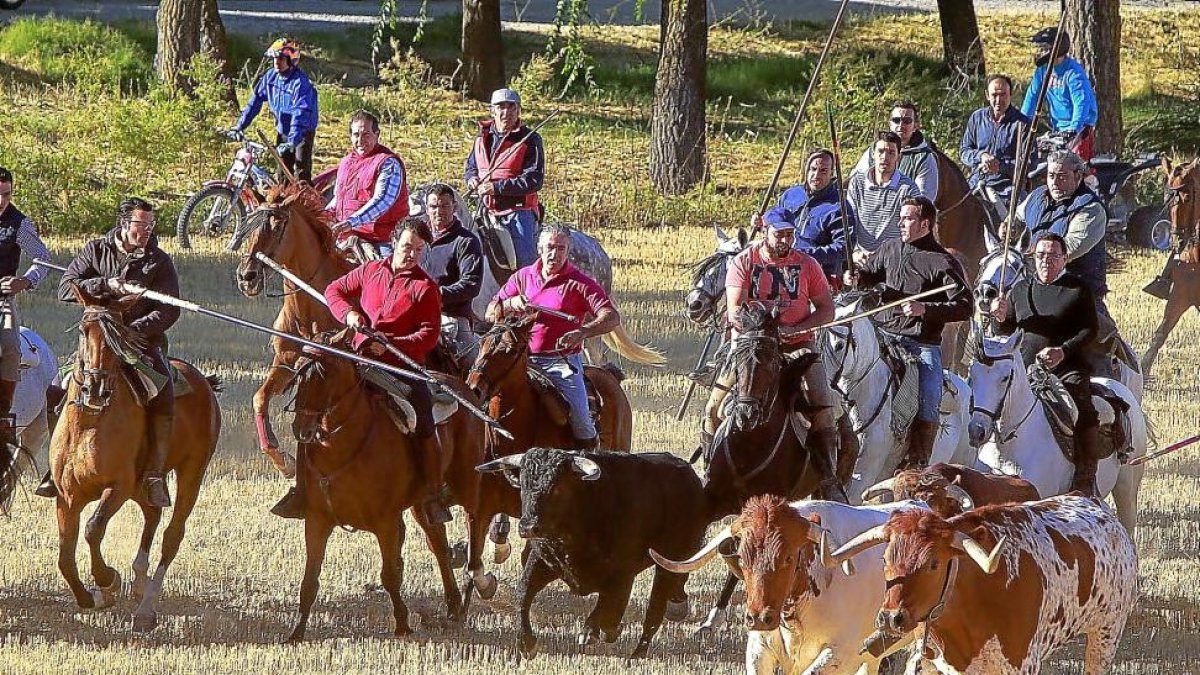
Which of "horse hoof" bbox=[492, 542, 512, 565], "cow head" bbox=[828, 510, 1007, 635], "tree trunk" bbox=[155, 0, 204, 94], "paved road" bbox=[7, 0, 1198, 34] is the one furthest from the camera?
"paved road" bbox=[7, 0, 1198, 34]

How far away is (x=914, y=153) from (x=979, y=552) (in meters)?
10.1

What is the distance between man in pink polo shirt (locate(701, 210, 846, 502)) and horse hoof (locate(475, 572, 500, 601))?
5.02 ft

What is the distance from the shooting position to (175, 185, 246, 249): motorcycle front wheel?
2406 cm

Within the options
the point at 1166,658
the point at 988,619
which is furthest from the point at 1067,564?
the point at 1166,658

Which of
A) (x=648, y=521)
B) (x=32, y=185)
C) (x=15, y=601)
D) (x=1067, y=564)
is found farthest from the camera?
(x=32, y=185)

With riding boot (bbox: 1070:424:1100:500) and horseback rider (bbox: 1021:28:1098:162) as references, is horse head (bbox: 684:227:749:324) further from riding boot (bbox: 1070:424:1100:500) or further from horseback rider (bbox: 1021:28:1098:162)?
horseback rider (bbox: 1021:28:1098:162)

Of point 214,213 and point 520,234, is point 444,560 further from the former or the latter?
point 214,213

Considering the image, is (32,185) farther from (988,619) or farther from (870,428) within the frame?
(988,619)

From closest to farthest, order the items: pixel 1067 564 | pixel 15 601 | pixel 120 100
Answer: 1. pixel 1067 564
2. pixel 15 601
3. pixel 120 100

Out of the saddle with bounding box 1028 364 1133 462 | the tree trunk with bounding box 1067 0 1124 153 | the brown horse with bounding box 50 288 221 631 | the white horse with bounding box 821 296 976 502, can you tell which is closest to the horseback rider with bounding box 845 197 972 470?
the white horse with bounding box 821 296 976 502

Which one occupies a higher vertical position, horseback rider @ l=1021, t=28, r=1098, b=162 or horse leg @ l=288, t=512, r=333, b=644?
horseback rider @ l=1021, t=28, r=1098, b=162

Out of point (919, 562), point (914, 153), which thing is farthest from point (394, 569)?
point (914, 153)

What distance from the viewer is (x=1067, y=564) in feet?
30.3

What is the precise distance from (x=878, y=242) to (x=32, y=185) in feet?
47.9
